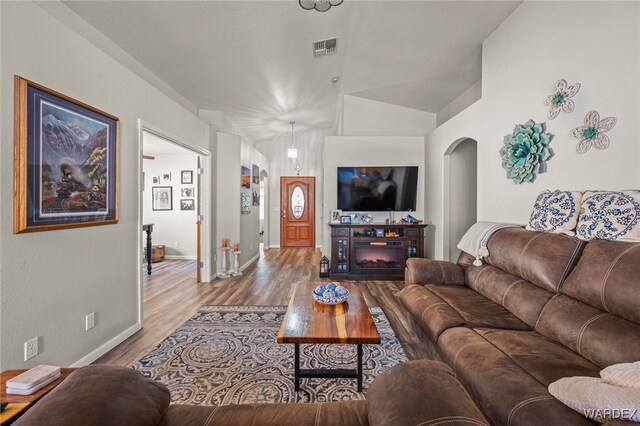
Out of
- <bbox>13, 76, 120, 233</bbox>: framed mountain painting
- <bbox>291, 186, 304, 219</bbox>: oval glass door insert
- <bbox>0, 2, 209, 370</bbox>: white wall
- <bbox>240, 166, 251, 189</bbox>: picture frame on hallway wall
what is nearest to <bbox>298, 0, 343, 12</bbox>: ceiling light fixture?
<bbox>0, 2, 209, 370</bbox>: white wall

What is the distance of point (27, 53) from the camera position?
1.74 meters

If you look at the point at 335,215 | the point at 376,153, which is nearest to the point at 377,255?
the point at 335,215

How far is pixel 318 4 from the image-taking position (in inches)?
104

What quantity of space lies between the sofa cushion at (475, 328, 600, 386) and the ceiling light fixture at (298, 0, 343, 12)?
121 inches

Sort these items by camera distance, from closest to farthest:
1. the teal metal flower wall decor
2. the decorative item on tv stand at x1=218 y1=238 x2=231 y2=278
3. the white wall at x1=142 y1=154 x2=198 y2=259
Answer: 1. the teal metal flower wall decor
2. the decorative item on tv stand at x1=218 y1=238 x2=231 y2=278
3. the white wall at x1=142 y1=154 x2=198 y2=259

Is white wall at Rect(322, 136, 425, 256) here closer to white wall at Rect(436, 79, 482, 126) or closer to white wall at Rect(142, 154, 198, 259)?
white wall at Rect(436, 79, 482, 126)

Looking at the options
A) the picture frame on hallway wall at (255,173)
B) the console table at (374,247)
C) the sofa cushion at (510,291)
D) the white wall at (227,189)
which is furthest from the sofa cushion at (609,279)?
the picture frame on hallway wall at (255,173)

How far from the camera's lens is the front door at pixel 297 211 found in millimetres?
8109

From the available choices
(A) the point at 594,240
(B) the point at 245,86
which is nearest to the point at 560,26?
(A) the point at 594,240

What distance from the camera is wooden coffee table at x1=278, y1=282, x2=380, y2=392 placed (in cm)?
159

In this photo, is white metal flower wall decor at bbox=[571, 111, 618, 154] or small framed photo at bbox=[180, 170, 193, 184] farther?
small framed photo at bbox=[180, 170, 193, 184]

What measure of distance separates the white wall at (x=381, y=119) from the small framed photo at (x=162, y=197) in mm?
4301

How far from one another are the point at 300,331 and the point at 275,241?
666 cm

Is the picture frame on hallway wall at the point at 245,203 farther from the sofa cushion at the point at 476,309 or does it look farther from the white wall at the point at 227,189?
the sofa cushion at the point at 476,309
